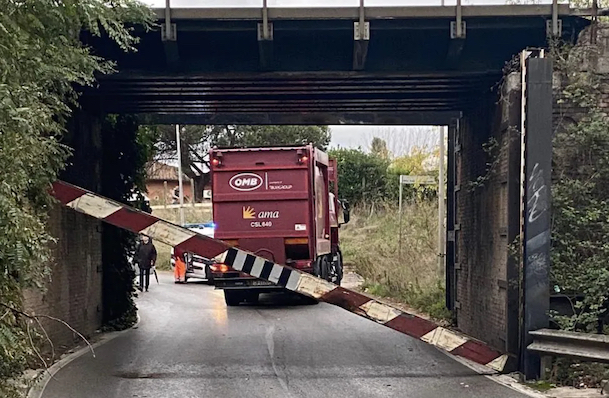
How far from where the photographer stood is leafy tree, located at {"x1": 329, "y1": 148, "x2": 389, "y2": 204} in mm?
40625

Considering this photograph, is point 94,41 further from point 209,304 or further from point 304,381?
point 209,304

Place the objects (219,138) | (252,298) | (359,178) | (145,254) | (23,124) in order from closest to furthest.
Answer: (23,124), (252,298), (145,254), (359,178), (219,138)

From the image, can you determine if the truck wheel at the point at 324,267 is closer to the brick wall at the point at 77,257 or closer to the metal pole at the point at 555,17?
the brick wall at the point at 77,257

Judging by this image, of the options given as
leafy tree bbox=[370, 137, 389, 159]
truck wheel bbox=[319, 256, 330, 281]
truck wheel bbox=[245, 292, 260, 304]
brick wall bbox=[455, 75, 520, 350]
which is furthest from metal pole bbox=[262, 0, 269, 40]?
leafy tree bbox=[370, 137, 389, 159]

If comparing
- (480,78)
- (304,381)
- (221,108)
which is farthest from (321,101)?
(304,381)

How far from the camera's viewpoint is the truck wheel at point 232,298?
19938 mm

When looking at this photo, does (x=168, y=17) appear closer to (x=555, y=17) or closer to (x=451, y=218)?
(x=555, y=17)

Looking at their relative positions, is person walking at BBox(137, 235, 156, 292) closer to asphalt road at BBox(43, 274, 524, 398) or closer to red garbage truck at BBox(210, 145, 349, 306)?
asphalt road at BBox(43, 274, 524, 398)

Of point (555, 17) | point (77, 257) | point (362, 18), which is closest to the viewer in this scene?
point (555, 17)

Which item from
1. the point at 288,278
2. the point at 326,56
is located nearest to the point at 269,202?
the point at 326,56

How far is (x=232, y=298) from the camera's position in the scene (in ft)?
66.0

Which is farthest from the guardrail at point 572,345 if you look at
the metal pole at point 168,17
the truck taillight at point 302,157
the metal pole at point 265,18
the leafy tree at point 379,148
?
the leafy tree at point 379,148

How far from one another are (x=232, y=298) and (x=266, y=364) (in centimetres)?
909

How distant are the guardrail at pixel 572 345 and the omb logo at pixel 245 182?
891cm
